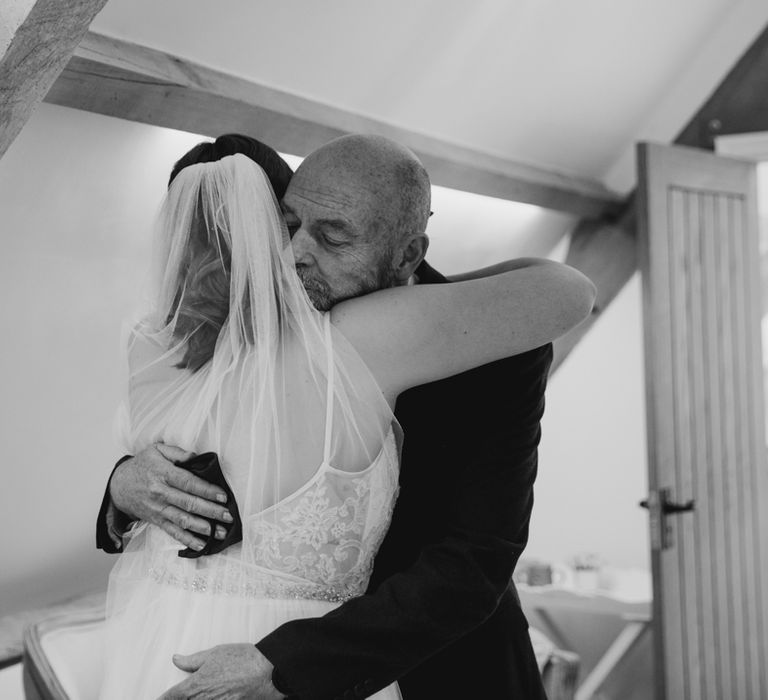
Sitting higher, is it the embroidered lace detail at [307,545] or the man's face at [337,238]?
the man's face at [337,238]

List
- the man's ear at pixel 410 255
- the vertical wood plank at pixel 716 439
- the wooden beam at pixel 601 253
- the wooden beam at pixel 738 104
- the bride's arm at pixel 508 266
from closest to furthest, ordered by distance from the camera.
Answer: the man's ear at pixel 410 255 → the bride's arm at pixel 508 266 → the vertical wood plank at pixel 716 439 → the wooden beam at pixel 738 104 → the wooden beam at pixel 601 253

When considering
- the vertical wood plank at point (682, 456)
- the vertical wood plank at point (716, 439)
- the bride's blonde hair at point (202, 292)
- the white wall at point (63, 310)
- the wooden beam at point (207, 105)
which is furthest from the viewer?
the vertical wood plank at point (716, 439)

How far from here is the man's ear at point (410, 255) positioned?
58.2 inches

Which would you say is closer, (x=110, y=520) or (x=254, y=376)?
(x=254, y=376)

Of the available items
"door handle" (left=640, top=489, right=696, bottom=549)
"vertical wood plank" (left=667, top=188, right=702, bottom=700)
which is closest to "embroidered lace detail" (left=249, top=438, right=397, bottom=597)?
"door handle" (left=640, top=489, right=696, bottom=549)

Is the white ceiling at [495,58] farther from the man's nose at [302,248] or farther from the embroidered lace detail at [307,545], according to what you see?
the embroidered lace detail at [307,545]

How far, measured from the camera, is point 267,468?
132 cm

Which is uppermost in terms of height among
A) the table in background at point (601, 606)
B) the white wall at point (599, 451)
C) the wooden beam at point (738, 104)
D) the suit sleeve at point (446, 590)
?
the wooden beam at point (738, 104)

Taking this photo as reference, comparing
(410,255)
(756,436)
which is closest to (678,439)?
(756,436)

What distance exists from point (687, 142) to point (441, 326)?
2.82m

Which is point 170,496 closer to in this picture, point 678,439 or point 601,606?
point 678,439

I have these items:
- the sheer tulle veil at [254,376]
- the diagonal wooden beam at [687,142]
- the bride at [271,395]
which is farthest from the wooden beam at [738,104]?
the sheer tulle veil at [254,376]

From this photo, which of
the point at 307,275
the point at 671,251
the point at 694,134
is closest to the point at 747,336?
the point at 671,251

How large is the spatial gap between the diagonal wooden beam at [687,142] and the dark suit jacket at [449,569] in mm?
2249
